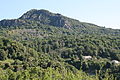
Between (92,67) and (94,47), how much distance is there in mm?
33834

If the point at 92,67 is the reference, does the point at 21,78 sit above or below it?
above

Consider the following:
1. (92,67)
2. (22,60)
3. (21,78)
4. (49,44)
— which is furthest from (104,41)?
(21,78)

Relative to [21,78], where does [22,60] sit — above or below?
below

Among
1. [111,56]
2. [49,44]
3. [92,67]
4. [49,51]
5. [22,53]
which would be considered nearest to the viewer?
[92,67]

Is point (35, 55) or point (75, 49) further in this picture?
Answer: point (75, 49)

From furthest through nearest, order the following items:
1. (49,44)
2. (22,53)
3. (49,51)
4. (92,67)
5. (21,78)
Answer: (49,44) → (49,51) → (22,53) → (92,67) → (21,78)

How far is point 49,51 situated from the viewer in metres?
179

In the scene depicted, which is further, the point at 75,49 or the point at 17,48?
the point at 75,49

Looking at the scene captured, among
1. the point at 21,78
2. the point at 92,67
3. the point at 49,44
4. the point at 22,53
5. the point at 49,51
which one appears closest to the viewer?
the point at 21,78

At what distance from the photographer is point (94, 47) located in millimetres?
173875

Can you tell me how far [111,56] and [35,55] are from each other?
41967 millimetres

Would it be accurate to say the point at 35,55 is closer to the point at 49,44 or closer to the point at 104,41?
the point at 49,44

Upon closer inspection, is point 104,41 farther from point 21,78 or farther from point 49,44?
point 21,78

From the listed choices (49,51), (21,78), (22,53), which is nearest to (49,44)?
(49,51)
